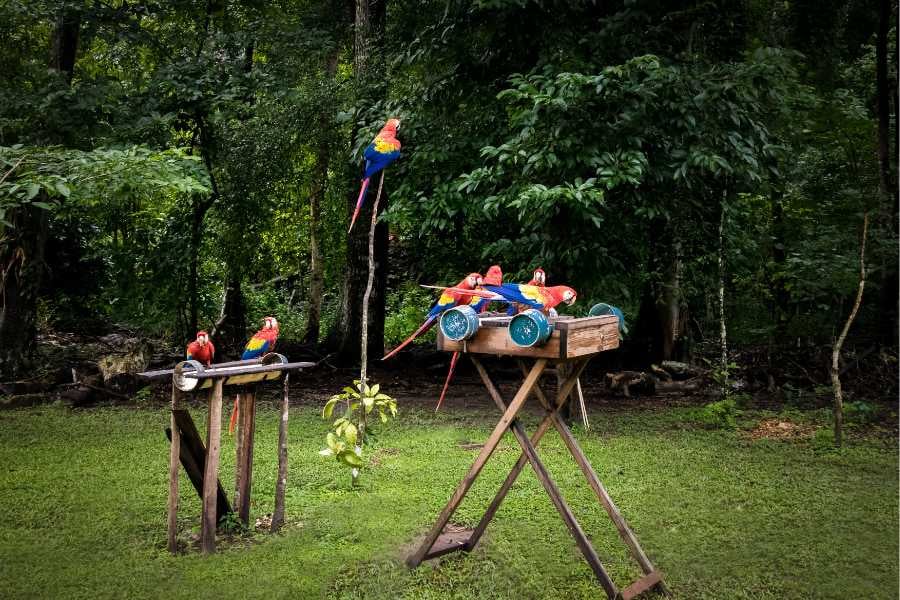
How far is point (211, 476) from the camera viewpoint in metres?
4.03

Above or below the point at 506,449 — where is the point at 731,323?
above

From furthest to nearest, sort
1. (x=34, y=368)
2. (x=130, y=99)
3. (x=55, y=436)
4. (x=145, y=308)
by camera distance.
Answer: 1. (x=145, y=308)
2. (x=34, y=368)
3. (x=130, y=99)
4. (x=55, y=436)

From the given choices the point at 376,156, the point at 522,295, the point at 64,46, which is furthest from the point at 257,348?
the point at 64,46

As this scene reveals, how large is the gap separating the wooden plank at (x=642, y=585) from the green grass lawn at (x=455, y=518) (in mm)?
151

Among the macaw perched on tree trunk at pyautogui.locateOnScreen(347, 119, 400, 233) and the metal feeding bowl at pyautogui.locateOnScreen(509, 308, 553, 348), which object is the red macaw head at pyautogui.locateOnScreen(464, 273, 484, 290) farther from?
the macaw perched on tree trunk at pyautogui.locateOnScreen(347, 119, 400, 233)

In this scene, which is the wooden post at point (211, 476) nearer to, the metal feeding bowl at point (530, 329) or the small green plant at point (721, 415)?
the metal feeding bowl at point (530, 329)

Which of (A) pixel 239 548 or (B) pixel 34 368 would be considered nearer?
(A) pixel 239 548

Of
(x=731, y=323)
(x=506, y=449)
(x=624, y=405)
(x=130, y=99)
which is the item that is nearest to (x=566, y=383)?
(x=506, y=449)

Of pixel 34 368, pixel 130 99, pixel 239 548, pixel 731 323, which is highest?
pixel 130 99

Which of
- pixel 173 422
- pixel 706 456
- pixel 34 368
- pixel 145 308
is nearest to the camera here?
pixel 173 422

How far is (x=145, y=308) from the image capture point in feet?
32.4

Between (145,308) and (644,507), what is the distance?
7.43 m

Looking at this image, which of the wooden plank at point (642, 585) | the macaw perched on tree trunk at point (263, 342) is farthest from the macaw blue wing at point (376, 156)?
the wooden plank at point (642, 585)

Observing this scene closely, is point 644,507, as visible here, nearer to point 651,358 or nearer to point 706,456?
point 706,456
